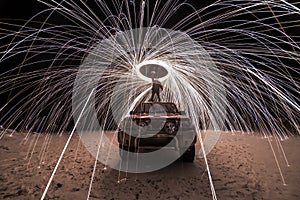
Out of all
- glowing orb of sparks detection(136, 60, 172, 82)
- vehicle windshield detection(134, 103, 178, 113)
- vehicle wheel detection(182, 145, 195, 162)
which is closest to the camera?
vehicle wheel detection(182, 145, 195, 162)

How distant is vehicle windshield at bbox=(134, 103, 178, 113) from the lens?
684 centimetres

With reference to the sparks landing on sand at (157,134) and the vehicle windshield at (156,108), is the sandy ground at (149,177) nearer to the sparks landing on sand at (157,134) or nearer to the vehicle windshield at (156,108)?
the sparks landing on sand at (157,134)

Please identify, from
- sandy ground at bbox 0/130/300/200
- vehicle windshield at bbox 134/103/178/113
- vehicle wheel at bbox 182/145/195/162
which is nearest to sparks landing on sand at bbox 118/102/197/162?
vehicle wheel at bbox 182/145/195/162

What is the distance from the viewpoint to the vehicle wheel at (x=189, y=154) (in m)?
5.91

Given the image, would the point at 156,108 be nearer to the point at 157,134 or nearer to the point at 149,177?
the point at 157,134

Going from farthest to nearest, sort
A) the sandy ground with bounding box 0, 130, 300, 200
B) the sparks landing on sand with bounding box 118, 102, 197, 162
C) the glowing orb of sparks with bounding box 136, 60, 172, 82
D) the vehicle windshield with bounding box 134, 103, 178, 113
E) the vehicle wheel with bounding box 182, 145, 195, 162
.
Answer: the glowing orb of sparks with bounding box 136, 60, 172, 82, the vehicle windshield with bounding box 134, 103, 178, 113, the vehicle wheel with bounding box 182, 145, 195, 162, the sparks landing on sand with bounding box 118, 102, 197, 162, the sandy ground with bounding box 0, 130, 300, 200

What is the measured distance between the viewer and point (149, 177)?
16.7ft

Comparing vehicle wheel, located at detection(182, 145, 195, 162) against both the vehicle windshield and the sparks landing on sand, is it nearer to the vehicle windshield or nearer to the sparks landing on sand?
the sparks landing on sand

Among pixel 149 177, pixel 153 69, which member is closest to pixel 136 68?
pixel 153 69

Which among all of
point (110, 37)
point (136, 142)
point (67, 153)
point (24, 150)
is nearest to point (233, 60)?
point (110, 37)

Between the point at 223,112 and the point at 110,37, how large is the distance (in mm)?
10568

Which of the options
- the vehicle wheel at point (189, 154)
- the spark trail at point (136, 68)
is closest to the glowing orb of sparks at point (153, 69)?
the spark trail at point (136, 68)

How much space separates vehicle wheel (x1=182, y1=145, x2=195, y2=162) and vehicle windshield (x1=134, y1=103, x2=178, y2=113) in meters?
1.31

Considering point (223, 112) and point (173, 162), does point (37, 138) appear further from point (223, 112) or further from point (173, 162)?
point (223, 112)
